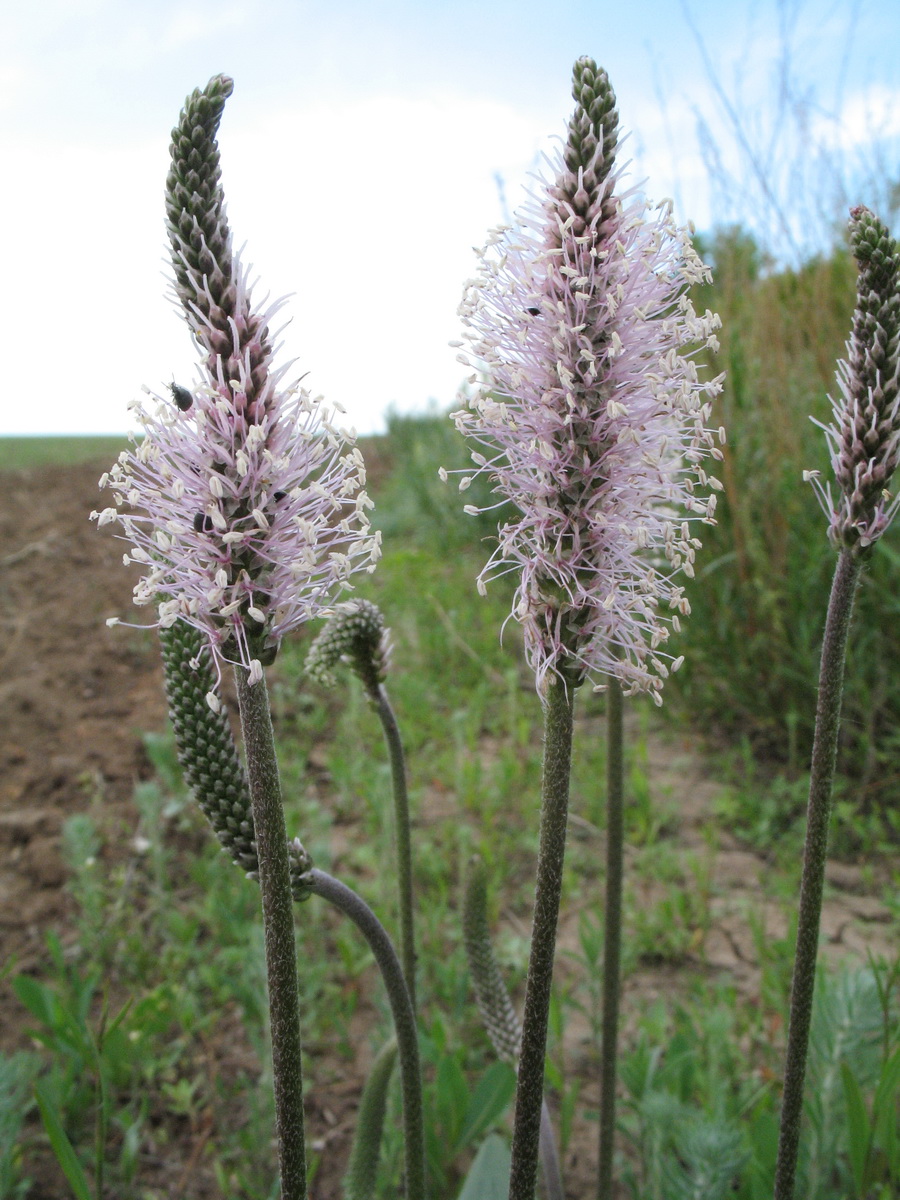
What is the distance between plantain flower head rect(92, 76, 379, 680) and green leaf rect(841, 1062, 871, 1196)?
68.9 inches

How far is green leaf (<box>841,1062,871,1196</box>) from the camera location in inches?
86.7

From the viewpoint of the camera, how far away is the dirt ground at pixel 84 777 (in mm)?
3770

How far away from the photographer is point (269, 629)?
140cm

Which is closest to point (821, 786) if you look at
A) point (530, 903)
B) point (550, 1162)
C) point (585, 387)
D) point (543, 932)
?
point (543, 932)

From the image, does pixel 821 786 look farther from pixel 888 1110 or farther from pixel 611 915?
pixel 888 1110

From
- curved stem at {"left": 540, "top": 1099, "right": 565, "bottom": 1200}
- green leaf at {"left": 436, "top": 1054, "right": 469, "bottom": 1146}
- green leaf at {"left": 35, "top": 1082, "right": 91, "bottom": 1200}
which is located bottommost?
green leaf at {"left": 436, "top": 1054, "right": 469, "bottom": 1146}

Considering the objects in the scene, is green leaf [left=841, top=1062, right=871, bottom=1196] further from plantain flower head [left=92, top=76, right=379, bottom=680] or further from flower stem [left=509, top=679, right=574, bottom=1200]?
plantain flower head [left=92, top=76, right=379, bottom=680]

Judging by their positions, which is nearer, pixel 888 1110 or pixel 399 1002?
pixel 399 1002

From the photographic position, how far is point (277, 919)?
138 centimetres

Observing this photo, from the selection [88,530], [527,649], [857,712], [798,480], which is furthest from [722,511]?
[88,530]

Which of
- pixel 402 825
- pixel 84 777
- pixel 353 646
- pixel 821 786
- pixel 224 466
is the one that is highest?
pixel 224 466

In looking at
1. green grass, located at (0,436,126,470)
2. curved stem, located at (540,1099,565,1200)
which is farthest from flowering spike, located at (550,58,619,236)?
green grass, located at (0,436,126,470)

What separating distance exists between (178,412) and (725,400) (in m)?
4.45

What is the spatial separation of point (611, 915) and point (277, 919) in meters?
1.01
